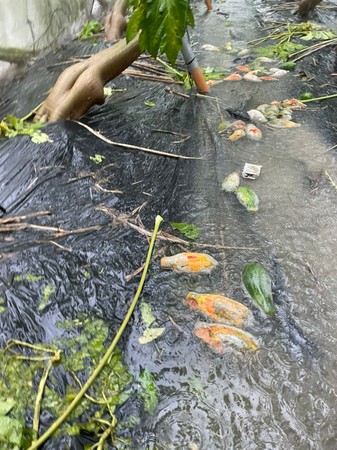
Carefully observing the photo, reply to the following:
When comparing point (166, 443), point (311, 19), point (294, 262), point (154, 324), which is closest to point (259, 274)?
point (294, 262)

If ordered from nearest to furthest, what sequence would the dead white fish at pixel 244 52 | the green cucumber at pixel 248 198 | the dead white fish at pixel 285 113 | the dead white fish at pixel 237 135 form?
the green cucumber at pixel 248 198, the dead white fish at pixel 237 135, the dead white fish at pixel 285 113, the dead white fish at pixel 244 52

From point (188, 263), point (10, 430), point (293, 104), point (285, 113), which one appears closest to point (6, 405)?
point (10, 430)

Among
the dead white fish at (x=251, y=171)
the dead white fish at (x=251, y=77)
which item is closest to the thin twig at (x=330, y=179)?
the dead white fish at (x=251, y=171)

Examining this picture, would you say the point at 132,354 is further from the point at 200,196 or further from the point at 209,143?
the point at 209,143

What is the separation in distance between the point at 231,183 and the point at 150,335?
110 centimetres

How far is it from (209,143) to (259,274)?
Result: 4.07 feet

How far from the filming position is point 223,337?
149cm

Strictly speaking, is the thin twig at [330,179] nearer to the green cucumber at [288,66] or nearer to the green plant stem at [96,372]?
the green plant stem at [96,372]

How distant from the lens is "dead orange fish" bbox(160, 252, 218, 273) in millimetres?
1762

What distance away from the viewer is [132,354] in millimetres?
1448

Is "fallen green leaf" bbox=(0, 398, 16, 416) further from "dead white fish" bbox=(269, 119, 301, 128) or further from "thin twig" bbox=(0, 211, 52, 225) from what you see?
"dead white fish" bbox=(269, 119, 301, 128)

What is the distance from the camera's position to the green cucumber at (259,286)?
1622mm

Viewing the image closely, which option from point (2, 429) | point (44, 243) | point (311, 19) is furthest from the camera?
point (311, 19)

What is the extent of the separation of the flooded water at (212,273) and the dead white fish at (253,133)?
0.15ft
